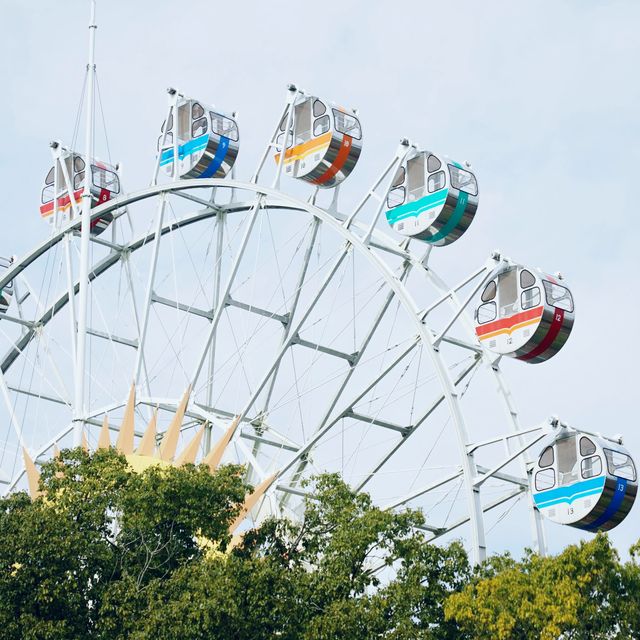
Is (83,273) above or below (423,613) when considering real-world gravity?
above

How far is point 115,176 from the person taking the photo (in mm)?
55594

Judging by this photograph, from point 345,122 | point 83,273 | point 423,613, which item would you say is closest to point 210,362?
point 83,273

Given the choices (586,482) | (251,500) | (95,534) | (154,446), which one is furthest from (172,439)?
(586,482)

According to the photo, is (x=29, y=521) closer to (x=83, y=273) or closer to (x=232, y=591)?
(x=232, y=591)

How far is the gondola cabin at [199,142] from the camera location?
162 ft

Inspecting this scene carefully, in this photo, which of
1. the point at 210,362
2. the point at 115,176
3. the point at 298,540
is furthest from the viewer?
the point at 115,176

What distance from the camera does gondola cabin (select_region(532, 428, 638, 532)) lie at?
1470 inches

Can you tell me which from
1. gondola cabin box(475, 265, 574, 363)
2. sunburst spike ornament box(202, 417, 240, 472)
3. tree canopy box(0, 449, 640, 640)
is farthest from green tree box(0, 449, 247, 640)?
gondola cabin box(475, 265, 574, 363)

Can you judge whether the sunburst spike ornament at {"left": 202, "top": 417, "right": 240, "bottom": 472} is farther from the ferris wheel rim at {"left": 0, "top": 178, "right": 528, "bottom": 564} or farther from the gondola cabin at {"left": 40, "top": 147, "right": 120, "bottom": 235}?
the gondola cabin at {"left": 40, "top": 147, "right": 120, "bottom": 235}

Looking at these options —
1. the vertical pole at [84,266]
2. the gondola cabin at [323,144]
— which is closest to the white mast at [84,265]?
the vertical pole at [84,266]

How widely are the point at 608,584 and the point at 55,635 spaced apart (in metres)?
11.5

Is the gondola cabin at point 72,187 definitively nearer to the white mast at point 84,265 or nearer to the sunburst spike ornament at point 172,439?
the white mast at point 84,265

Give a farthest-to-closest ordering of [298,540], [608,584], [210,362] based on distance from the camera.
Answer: [210,362] < [298,540] < [608,584]

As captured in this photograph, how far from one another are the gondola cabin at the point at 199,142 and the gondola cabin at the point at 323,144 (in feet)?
13.0
